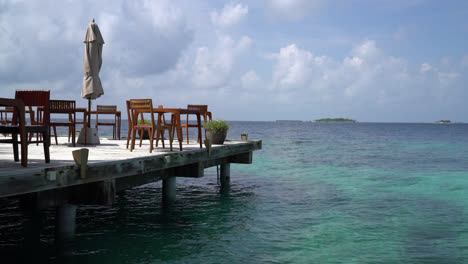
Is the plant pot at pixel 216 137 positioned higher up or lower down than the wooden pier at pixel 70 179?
higher up

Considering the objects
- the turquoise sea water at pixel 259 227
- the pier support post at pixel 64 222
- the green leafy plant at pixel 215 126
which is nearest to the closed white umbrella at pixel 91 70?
the turquoise sea water at pixel 259 227

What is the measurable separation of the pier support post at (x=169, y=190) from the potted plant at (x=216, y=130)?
1.48m

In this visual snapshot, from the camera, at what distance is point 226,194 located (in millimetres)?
11273

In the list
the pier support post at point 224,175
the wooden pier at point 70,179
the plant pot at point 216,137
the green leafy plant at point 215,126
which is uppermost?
the green leafy plant at point 215,126

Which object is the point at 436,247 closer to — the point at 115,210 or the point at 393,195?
the point at 393,195

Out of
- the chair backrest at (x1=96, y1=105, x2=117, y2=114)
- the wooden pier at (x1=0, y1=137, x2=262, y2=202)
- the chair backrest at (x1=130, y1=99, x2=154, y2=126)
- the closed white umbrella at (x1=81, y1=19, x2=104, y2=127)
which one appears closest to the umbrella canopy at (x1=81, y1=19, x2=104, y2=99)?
the closed white umbrella at (x1=81, y1=19, x2=104, y2=127)

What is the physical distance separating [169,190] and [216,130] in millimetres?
1824

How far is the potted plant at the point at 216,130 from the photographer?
9805 mm

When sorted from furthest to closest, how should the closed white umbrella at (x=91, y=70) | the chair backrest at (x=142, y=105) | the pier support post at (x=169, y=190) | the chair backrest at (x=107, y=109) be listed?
the chair backrest at (x=107, y=109)
the closed white umbrella at (x=91, y=70)
the pier support post at (x=169, y=190)
the chair backrest at (x=142, y=105)

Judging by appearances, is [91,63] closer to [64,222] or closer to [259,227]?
[64,222]

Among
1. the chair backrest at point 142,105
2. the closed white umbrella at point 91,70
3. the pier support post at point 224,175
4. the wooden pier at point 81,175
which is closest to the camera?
the wooden pier at point 81,175

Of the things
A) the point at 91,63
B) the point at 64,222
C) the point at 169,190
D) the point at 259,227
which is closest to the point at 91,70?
the point at 91,63

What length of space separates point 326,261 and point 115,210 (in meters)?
4.66

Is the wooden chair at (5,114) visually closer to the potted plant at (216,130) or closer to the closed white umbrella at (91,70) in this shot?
the closed white umbrella at (91,70)
